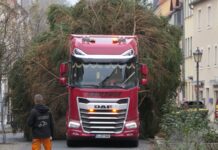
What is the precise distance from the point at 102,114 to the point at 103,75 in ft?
4.22

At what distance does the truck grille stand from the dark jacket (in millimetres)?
5871

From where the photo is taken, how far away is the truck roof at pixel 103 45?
23.0 m

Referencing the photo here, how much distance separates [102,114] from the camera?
2250 centimetres

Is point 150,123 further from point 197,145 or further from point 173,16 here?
point 173,16

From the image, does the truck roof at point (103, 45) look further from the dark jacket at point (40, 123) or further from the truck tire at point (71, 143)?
the dark jacket at point (40, 123)

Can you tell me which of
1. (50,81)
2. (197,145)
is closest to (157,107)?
(50,81)

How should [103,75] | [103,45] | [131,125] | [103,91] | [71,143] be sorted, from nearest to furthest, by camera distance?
[103,91]
[103,75]
[131,125]
[103,45]
[71,143]

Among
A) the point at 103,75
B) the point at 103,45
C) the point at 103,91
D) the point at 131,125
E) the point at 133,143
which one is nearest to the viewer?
the point at 103,91

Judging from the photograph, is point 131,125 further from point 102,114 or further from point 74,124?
point 74,124

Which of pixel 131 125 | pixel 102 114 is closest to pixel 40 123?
pixel 102 114

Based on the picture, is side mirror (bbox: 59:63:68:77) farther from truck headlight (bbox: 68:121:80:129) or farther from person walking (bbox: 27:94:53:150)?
person walking (bbox: 27:94:53:150)

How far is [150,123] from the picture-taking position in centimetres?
2783

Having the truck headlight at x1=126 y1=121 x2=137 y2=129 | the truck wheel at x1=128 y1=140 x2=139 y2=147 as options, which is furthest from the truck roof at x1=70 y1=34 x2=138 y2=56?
the truck wheel at x1=128 y1=140 x2=139 y2=147

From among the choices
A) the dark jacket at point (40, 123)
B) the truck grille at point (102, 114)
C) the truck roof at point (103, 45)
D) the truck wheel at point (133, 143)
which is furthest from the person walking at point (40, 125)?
the truck wheel at point (133, 143)
